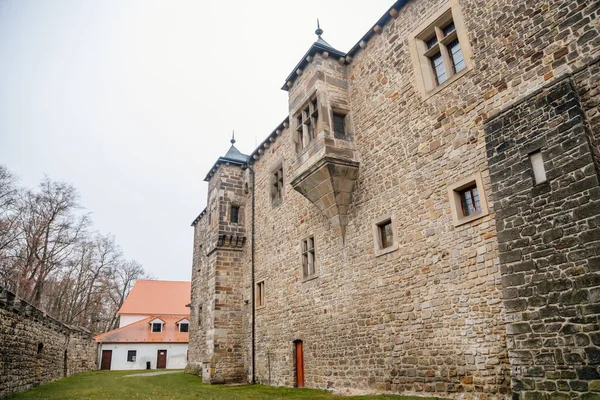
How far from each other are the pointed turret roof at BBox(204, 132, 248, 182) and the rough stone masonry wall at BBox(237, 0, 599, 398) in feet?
24.0

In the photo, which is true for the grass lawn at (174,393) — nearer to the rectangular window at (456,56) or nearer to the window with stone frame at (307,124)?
the window with stone frame at (307,124)

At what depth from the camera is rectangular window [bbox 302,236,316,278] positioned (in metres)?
13.6

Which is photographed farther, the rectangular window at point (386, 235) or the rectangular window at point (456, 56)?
the rectangular window at point (386, 235)

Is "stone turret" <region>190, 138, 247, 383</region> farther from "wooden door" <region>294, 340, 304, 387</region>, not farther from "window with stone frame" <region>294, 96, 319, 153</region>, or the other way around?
"window with stone frame" <region>294, 96, 319, 153</region>

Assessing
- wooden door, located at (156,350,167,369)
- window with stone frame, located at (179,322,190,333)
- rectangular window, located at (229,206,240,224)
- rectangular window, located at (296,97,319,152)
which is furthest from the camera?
window with stone frame, located at (179,322,190,333)

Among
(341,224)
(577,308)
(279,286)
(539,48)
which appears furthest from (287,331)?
(539,48)

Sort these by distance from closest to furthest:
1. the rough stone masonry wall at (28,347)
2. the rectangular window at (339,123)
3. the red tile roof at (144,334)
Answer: the rough stone masonry wall at (28,347) → the rectangular window at (339,123) → the red tile roof at (144,334)

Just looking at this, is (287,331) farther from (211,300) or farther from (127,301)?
(127,301)

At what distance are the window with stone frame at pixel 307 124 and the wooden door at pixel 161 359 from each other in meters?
31.8

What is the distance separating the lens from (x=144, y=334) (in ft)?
127

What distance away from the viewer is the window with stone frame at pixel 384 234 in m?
10.1

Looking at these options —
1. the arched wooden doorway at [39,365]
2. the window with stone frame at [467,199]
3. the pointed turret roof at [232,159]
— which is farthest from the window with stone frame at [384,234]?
the arched wooden doorway at [39,365]

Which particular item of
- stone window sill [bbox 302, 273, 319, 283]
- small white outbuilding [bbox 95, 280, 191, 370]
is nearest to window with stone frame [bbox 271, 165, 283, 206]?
stone window sill [bbox 302, 273, 319, 283]

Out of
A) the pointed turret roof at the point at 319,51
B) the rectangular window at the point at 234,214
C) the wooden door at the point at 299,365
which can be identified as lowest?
the wooden door at the point at 299,365
